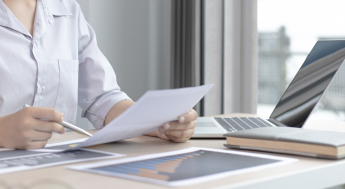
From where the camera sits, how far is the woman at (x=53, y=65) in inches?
42.2

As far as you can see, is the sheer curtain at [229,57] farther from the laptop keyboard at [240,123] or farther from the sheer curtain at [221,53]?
the laptop keyboard at [240,123]

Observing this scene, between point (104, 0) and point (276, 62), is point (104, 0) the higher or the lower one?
the higher one

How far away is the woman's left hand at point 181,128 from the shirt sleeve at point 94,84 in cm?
33

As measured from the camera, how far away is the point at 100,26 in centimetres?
241

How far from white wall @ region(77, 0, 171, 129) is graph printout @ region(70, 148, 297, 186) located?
6.15 ft

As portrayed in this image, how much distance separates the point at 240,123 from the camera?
1046 mm

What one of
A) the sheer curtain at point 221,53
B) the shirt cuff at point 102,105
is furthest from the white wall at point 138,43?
the shirt cuff at point 102,105

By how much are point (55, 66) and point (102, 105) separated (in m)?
0.18

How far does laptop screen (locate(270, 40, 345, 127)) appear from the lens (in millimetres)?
1008

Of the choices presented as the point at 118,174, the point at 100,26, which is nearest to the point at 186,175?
the point at 118,174

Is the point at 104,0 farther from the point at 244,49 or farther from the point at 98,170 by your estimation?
the point at 98,170

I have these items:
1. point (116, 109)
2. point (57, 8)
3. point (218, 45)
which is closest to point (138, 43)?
point (218, 45)

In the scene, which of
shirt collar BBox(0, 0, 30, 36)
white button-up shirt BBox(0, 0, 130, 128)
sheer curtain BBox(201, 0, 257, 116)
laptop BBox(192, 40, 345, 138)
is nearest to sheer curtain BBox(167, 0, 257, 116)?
sheer curtain BBox(201, 0, 257, 116)

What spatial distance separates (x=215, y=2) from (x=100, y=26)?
28.1 inches
